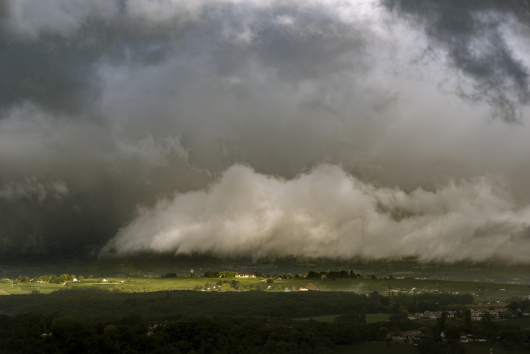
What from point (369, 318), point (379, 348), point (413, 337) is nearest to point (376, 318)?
point (369, 318)

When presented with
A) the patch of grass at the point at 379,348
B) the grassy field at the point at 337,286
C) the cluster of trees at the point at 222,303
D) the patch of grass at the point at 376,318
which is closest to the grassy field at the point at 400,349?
the patch of grass at the point at 379,348

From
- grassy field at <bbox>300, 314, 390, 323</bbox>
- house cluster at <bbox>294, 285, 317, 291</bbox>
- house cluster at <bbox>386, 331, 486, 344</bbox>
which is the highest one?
house cluster at <bbox>294, 285, 317, 291</bbox>

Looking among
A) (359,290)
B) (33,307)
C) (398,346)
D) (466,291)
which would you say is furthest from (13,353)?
(466,291)

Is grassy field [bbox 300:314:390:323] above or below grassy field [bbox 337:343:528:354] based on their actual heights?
above

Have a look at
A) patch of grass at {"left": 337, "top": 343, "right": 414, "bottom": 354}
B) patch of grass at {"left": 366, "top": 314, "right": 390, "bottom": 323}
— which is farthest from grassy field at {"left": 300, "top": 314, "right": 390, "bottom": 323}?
patch of grass at {"left": 337, "top": 343, "right": 414, "bottom": 354}

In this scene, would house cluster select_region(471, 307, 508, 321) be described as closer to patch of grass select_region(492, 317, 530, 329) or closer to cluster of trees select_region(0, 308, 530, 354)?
patch of grass select_region(492, 317, 530, 329)

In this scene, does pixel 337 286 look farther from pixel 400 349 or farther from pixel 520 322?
pixel 520 322

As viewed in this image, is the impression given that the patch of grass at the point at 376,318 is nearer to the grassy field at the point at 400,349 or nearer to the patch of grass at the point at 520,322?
the grassy field at the point at 400,349

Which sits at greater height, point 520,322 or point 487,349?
point 520,322
